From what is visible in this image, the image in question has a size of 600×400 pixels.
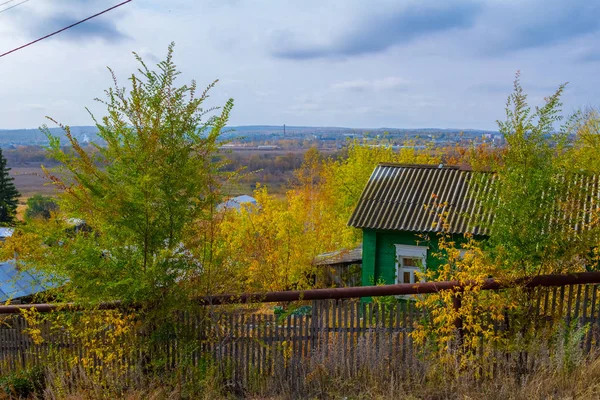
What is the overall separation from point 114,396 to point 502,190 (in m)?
4.09

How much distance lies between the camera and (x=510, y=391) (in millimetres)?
4102

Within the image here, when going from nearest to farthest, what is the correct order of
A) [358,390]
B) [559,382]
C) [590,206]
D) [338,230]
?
[559,382] < [358,390] < [590,206] < [338,230]

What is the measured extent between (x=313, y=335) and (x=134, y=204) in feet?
6.72

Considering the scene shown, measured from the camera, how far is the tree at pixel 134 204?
14.6 ft

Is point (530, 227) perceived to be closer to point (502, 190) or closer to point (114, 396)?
point (502, 190)

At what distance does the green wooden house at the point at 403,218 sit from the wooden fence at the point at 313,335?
26.5 ft

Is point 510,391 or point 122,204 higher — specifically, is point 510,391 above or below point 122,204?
below

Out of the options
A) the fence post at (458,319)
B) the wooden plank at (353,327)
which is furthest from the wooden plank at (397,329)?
the fence post at (458,319)

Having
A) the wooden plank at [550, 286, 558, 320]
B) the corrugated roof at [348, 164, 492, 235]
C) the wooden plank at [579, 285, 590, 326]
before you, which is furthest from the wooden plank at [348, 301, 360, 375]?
the corrugated roof at [348, 164, 492, 235]

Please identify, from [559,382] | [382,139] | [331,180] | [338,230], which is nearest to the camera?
[559,382]

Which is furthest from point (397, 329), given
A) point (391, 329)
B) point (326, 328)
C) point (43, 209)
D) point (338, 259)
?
point (338, 259)

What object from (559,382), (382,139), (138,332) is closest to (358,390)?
(559,382)

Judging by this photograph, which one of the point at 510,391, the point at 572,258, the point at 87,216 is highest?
the point at 87,216

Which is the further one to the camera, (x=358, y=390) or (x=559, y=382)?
(x=358, y=390)
